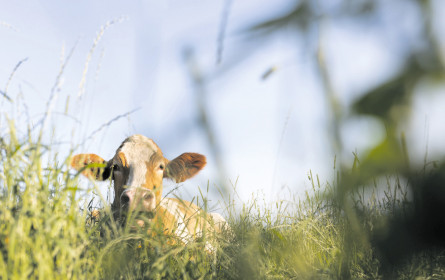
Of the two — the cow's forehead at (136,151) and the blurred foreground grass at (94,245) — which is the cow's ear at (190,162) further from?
the blurred foreground grass at (94,245)

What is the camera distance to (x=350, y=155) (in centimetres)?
39

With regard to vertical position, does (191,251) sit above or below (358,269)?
above

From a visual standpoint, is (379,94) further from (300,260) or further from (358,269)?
(358,269)

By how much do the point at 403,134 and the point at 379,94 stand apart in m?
0.06

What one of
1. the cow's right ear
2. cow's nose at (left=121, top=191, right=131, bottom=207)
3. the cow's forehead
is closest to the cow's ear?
the cow's forehead

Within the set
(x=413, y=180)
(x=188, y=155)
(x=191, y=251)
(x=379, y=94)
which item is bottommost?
(x=191, y=251)

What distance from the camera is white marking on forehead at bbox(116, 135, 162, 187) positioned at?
147 inches

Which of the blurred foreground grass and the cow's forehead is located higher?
the cow's forehead

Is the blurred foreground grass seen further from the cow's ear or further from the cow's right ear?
the cow's ear

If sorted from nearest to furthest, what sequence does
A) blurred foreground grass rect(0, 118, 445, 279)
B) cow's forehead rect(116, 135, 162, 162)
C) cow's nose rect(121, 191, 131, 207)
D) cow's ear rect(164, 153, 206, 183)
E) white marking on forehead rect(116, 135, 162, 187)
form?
blurred foreground grass rect(0, 118, 445, 279), cow's nose rect(121, 191, 131, 207), white marking on forehead rect(116, 135, 162, 187), cow's forehead rect(116, 135, 162, 162), cow's ear rect(164, 153, 206, 183)

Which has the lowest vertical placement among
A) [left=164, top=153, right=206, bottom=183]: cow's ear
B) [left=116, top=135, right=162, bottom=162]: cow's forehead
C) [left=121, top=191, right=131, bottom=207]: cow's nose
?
[left=121, top=191, right=131, bottom=207]: cow's nose

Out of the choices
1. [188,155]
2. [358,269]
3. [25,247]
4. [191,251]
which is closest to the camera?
[25,247]

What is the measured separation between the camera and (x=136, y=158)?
390 centimetres

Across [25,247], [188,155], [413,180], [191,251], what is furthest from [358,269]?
[188,155]
